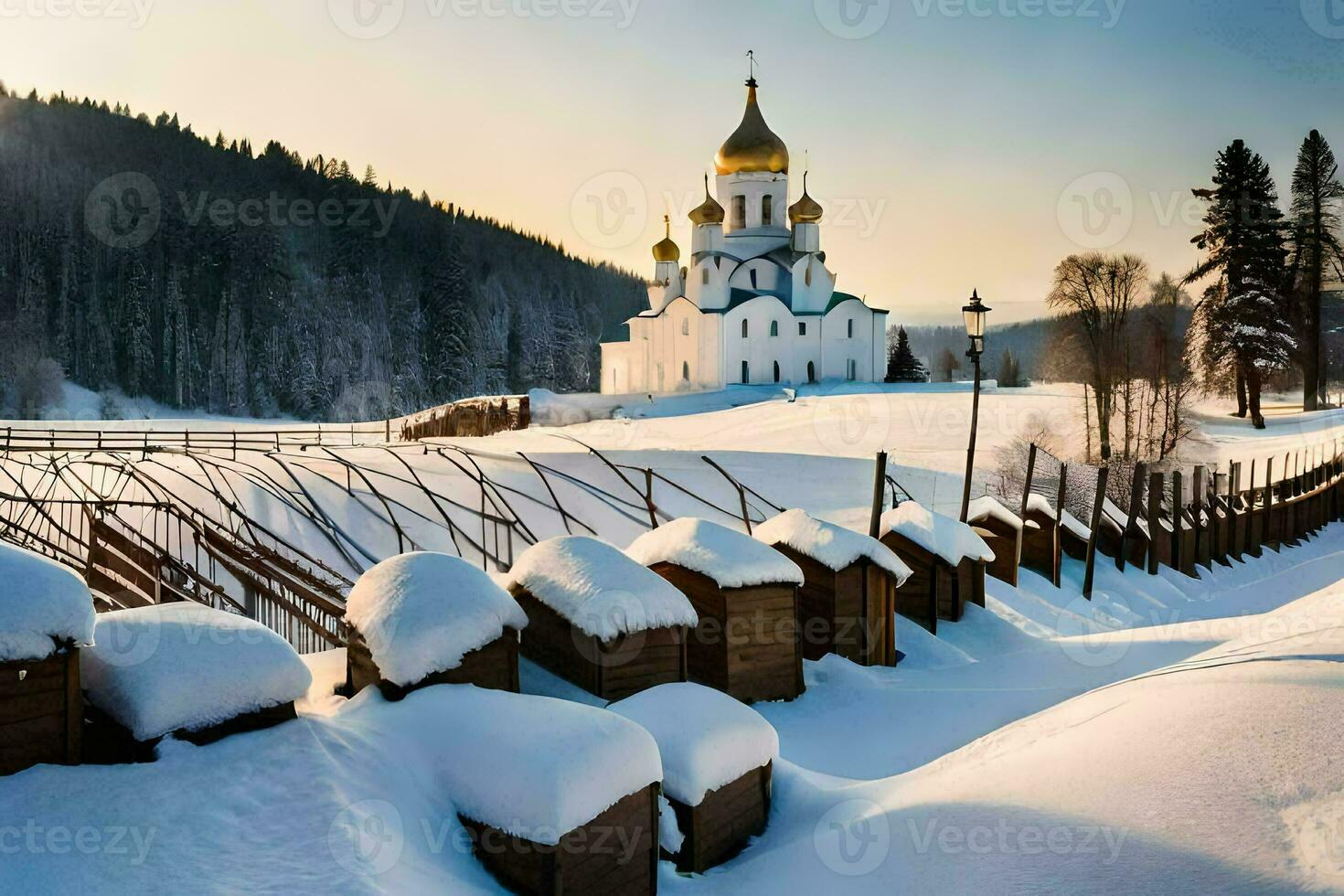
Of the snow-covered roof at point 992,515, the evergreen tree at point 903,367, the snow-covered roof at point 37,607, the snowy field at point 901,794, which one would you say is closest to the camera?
the snowy field at point 901,794

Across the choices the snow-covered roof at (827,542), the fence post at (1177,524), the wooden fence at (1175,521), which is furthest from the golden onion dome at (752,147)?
the snow-covered roof at (827,542)

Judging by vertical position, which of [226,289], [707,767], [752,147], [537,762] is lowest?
[707,767]

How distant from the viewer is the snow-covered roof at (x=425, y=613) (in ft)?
19.7

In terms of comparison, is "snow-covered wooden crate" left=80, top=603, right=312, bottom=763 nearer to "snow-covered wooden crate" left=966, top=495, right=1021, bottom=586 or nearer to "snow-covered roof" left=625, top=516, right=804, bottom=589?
"snow-covered roof" left=625, top=516, right=804, bottom=589

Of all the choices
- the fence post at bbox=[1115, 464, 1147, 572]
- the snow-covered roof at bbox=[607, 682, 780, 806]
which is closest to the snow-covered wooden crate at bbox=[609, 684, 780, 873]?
the snow-covered roof at bbox=[607, 682, 780, 806]

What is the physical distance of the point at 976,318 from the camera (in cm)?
1538

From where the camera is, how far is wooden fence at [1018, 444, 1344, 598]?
60.6 feet

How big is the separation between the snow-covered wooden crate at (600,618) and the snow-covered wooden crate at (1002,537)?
400 inches

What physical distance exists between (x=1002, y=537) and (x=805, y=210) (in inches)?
1632

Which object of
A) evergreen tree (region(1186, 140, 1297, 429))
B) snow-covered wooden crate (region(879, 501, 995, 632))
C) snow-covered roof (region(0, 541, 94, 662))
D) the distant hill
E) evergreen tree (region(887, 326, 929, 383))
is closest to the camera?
snow-covered roof (region(0, 541, 94, 662))

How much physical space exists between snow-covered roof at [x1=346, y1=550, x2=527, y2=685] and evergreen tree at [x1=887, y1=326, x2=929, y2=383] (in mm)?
55483

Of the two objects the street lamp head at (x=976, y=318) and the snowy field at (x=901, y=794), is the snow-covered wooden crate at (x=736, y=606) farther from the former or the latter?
the street lamp head at (x=976, y=318)

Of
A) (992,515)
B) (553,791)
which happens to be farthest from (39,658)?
(992,515)

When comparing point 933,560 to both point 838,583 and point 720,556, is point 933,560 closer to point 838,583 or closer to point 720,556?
point 838,583
